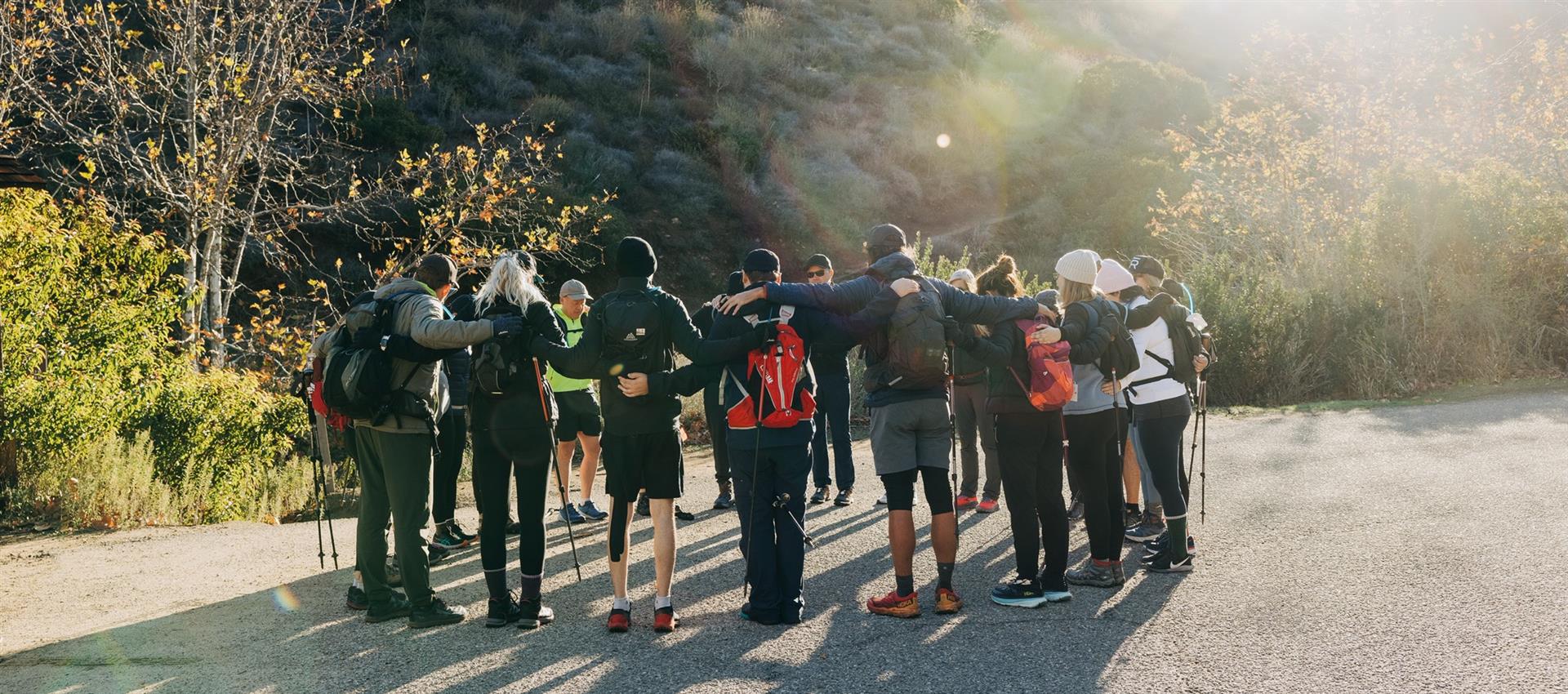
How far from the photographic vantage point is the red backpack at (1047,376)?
19.4 feet

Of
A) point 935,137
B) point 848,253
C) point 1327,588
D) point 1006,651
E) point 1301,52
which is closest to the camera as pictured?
point 1006,651

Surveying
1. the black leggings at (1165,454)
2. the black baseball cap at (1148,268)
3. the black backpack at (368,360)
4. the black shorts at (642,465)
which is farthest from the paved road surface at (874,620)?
the black baseball cap at (1148,268)

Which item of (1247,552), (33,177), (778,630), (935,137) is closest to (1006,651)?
(778,630)

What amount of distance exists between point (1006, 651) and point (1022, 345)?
5.37 feet

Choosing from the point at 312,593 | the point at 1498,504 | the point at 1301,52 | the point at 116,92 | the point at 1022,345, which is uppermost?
the point at 1301,52

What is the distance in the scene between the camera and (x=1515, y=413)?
1377 cm

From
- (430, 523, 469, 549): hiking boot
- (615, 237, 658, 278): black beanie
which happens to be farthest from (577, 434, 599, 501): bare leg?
(615, 237, 658, 278): black beanie

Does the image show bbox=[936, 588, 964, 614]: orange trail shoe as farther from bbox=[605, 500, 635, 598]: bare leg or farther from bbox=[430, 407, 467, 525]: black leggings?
bbox=[430, 407, 467, 525]: black leggings

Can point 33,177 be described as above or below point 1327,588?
above

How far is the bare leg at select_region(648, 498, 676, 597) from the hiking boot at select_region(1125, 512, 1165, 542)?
352 centimetres

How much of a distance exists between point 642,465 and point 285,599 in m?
2.70

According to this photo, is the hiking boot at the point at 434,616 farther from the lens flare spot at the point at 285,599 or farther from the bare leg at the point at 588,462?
the bare leg at the point at 588,462

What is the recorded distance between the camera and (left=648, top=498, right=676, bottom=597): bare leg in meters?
5.71

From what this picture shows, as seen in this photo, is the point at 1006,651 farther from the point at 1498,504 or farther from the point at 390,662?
the point at 1498,504
